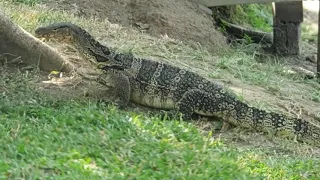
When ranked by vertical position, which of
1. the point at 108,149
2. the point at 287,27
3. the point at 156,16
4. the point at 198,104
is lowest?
the point at 108,149

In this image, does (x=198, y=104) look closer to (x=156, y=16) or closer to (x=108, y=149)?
(x=108, y=149)

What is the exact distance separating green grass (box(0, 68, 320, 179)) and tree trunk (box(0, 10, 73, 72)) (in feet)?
2.71

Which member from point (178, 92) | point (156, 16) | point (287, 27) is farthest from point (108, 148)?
point (287, 27)

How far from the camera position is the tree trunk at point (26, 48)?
764 cm

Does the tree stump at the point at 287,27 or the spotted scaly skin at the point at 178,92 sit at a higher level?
the tree stump at the point at 287,27

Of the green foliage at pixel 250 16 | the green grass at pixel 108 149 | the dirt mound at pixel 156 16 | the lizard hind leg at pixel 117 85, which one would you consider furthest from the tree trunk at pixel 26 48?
the green foliage at pixel 250 16

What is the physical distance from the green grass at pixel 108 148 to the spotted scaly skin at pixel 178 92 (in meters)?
0.25

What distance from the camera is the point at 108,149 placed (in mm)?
5719

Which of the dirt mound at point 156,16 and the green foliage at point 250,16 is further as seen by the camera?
the green foliage at point 250,16

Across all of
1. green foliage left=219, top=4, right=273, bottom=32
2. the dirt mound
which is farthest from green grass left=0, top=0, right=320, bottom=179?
green foliage left=219, top=4, right=273, bottom=32

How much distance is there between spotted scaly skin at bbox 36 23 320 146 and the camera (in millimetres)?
7426

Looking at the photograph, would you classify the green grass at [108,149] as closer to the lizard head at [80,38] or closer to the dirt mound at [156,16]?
the lizard head at [80,38]

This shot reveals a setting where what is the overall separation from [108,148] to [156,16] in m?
5.84

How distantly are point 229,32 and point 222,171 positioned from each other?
7880mm
